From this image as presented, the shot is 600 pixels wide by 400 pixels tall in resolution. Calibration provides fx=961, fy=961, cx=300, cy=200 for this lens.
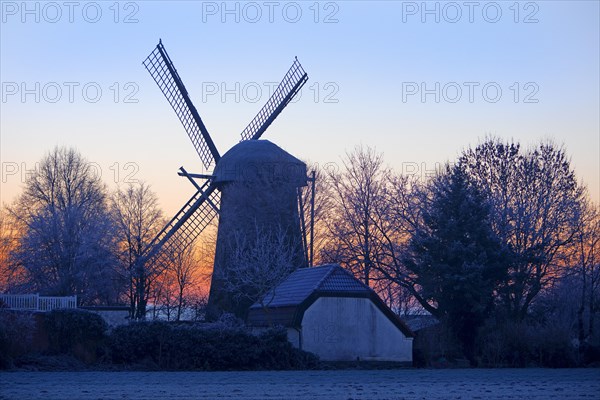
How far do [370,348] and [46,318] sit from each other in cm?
1310

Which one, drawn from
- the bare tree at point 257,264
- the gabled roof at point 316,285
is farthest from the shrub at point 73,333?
the bare tree at point 257,264

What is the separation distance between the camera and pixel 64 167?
212ft

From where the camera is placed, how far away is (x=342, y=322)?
39312mm

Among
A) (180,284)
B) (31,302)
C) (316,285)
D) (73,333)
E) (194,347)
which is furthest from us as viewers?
(180,284)

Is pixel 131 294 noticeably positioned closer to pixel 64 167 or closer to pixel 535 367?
pixel 64 167

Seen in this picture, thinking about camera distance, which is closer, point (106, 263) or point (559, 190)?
point (559, 190)

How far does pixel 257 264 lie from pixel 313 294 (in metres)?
9.86

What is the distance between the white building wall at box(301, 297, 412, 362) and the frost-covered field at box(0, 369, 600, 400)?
14.3ft

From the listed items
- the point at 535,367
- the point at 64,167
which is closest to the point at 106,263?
the point at 64,167

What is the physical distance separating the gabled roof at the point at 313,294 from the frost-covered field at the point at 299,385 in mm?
5282

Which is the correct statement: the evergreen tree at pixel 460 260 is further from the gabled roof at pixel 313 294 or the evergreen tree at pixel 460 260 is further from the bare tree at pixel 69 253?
the bare tree at pixel 69 253

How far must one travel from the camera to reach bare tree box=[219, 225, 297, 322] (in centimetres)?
4816

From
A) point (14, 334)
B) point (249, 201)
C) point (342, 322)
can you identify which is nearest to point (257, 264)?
point (249, 201)

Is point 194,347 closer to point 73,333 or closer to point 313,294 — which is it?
point 73,333
